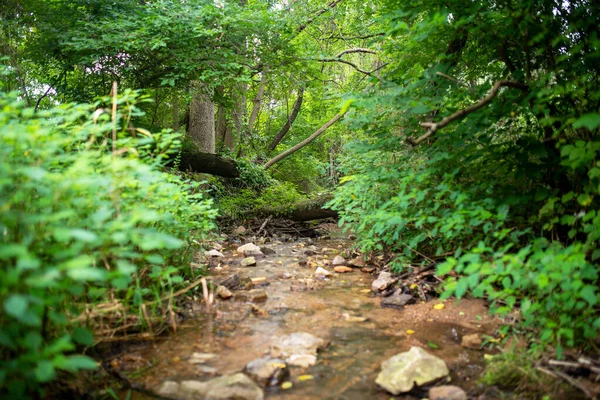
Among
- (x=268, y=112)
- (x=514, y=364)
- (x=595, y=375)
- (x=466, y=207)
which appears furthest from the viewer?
(x=268, y=112)

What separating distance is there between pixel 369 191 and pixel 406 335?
2.07 m

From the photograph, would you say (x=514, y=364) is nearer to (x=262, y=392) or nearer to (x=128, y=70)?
(x=262, y=392)

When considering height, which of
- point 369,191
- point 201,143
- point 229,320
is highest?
point 201,143

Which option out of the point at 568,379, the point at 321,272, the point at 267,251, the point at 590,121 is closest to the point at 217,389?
→ the point at 568,379

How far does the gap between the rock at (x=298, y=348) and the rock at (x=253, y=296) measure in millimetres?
886

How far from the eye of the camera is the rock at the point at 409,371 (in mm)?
2051

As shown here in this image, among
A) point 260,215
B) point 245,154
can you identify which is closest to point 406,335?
point 260,215

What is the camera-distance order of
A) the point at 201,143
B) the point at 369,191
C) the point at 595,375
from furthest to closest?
the point at 201,143 < the point at 369,191 < the point at 595,375

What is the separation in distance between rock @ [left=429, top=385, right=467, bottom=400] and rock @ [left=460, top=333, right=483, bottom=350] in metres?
0.60

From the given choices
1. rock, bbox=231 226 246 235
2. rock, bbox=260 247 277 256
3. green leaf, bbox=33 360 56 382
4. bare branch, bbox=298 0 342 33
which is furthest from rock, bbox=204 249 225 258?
bare branch, bbox=298 0 342 33

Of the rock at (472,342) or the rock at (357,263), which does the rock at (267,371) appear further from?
the rock at (357,263)

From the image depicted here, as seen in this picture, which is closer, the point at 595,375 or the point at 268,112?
the point at 595,375

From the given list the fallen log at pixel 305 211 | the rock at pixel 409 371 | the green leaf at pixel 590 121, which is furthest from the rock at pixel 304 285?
the fallen log at pixel 305 211

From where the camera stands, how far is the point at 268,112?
1496 cm
